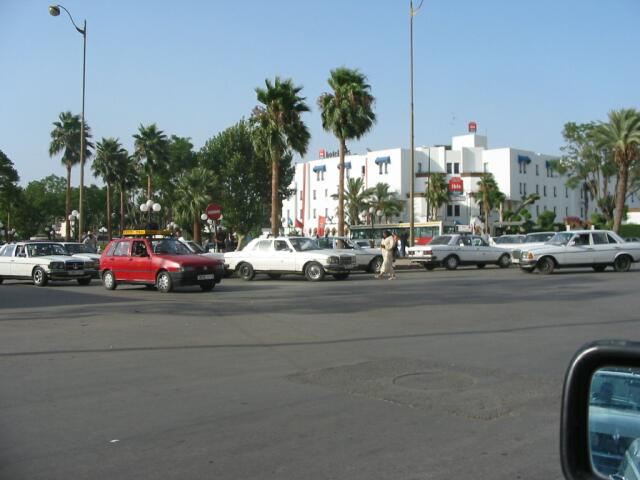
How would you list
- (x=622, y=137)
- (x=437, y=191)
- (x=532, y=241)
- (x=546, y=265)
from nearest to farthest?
(x=546, y=265) → (x=532, y=241) → (x=622, y=137) → (x=437, y=191)

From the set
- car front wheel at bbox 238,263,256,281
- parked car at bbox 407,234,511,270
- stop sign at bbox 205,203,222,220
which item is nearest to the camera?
car front wheel at bbox 238,263,256,281

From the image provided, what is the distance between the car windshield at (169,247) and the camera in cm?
2134

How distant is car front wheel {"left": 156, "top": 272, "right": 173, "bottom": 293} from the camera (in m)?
20.4

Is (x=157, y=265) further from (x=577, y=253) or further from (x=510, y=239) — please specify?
(x=510, y=239)

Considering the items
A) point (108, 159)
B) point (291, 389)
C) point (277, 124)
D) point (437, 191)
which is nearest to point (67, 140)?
point (108, 159)

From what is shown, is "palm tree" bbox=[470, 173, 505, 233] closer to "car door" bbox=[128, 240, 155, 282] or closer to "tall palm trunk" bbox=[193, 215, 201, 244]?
"tall palm trunk" bbox=[193, 215, 201, 244]

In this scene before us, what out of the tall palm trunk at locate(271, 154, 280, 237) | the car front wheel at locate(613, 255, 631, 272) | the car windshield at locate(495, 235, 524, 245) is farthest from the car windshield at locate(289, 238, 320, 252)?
the car windshield at locate(495, 235, 524, 245)

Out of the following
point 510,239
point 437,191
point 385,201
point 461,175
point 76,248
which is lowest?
point 76,248

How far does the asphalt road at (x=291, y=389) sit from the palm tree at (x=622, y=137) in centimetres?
3809

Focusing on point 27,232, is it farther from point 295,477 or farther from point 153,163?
point 295,477

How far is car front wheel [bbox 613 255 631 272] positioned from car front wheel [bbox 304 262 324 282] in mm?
12132

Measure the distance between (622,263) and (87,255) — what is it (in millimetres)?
21242

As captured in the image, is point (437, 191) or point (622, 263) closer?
point (622, 263)

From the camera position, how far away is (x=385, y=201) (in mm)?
85125
